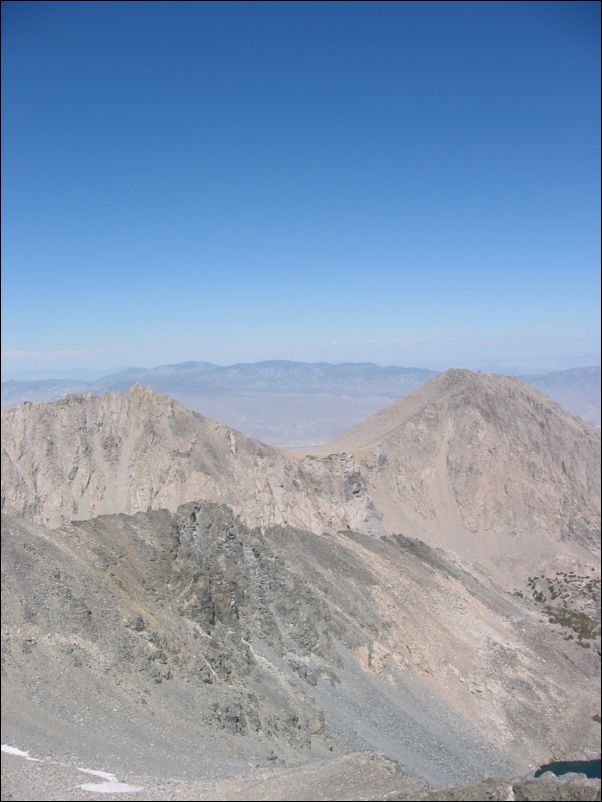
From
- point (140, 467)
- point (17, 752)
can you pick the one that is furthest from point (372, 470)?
point (17, 752)

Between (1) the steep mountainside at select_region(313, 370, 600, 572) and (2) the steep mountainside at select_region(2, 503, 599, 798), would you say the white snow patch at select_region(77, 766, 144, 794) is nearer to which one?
(2) the steep mountainside at select_region(2, 503, 599, 798)

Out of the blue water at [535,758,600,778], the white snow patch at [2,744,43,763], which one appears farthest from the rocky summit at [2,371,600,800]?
the blue water at [535,758,600,778]

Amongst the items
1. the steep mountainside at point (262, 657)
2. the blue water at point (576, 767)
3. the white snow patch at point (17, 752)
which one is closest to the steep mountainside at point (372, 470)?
the steep mountainside at point (262, 657)

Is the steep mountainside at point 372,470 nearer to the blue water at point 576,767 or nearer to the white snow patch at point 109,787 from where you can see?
the white snow patch at point 109,787

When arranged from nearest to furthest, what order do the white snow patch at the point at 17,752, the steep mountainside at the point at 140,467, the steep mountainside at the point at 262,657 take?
the white snow patch at the point at 17,752, the steep mountainside at the point at 262,657, the steep mountainside at the point at 140,467

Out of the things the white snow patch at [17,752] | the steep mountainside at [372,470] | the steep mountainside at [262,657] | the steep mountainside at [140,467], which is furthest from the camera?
the steep mountainside at [372,470]
